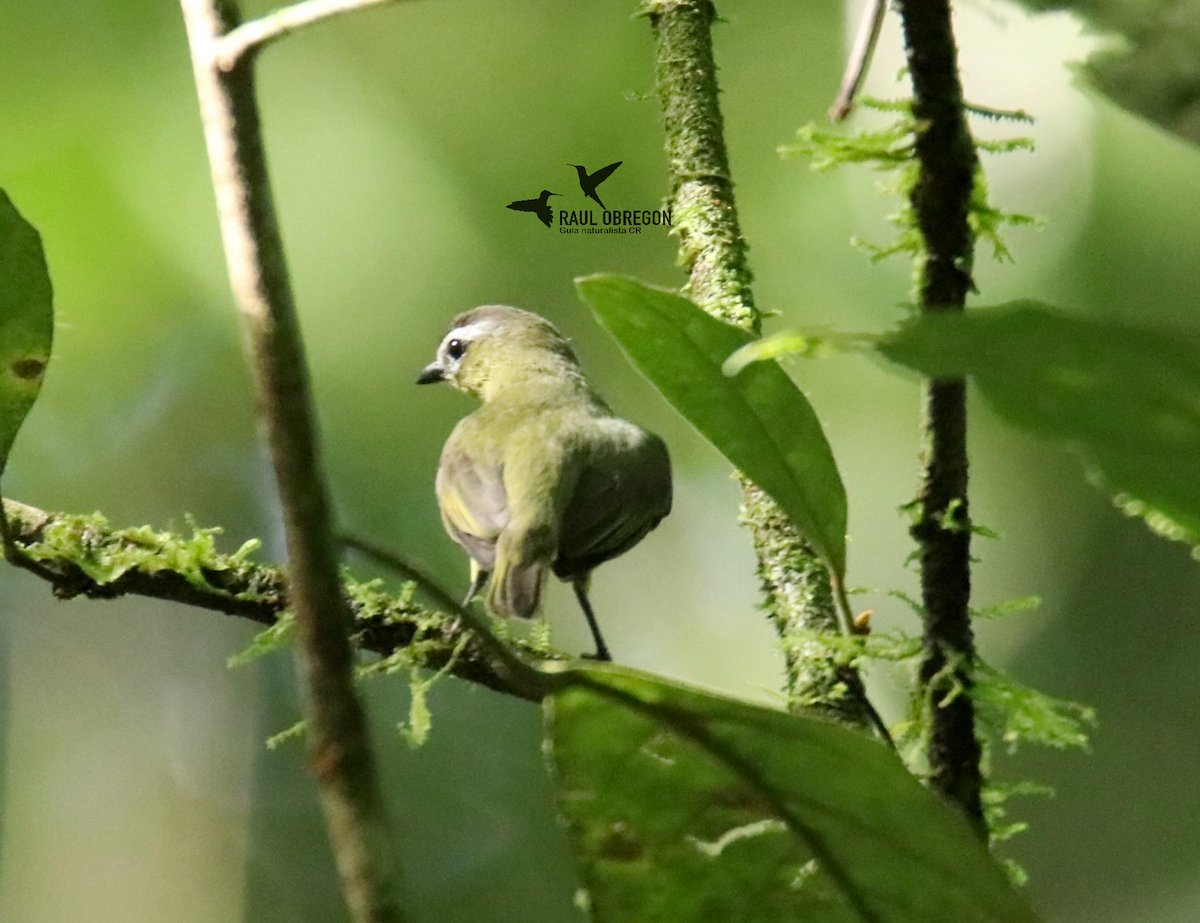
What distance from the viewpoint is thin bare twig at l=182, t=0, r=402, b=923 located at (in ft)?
1.35

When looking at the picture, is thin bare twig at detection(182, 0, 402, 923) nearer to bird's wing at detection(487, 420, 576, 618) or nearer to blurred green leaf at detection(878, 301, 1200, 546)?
blurred green leaf at detection(878, 301, 1200, 546)

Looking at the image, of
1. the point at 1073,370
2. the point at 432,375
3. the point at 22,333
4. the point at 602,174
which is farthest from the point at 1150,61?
the point at 602,174

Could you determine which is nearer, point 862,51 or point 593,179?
point 862,51

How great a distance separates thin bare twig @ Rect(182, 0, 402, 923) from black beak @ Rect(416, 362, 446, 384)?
1.61 metres

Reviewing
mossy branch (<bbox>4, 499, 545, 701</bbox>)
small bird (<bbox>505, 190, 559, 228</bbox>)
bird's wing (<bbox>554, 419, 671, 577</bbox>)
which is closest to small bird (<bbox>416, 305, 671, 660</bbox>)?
bird's wing (<bbox>554, 419, 671, 577</bbox>)

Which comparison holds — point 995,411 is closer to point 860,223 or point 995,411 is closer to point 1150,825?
point 860,223

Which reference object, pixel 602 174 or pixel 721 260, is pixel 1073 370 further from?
pixel 602 174

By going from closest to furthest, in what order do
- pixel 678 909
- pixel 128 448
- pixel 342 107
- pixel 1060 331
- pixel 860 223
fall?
1. pixel 1060 331
2. pixel 678 909
3. pixel 860 223
4. pixel 342 107
5. pixel 128 448

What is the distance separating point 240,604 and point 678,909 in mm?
560

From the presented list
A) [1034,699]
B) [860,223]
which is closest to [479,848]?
[860,223]

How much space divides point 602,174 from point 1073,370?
216 cm

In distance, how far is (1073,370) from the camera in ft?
1.14

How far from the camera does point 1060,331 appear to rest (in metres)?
0.34

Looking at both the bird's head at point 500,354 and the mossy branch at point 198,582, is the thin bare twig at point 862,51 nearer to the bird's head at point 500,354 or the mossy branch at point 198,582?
the mossy branch at point 198,582
